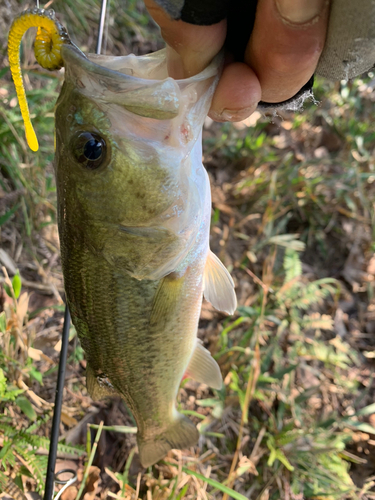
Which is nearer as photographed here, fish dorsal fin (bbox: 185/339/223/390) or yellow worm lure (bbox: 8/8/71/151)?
yellow worm lure (bbox: 8/8/71/151)

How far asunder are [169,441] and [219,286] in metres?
0.96

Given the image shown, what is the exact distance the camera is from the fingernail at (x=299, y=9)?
1091 mm

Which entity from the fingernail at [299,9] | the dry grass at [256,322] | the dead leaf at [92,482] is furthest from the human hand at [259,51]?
the dead leaf at [92,482]

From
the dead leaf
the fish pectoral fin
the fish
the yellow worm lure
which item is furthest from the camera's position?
the dead leaf

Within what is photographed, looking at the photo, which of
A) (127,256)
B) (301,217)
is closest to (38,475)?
(127,256)

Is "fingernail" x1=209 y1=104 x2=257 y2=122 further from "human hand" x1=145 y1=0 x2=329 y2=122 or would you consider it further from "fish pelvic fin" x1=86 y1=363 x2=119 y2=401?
"fish pelvic fin" x1=86 y1=363 x2=119 y2=401

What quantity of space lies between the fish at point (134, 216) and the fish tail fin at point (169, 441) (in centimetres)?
28

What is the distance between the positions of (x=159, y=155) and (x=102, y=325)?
764mm

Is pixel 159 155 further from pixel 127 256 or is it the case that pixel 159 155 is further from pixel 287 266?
pixel 287 266

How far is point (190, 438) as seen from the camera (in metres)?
1.94

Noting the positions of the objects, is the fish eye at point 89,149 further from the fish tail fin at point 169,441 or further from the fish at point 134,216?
the fish tail fin at point 169,441

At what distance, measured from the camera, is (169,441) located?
6.40ft

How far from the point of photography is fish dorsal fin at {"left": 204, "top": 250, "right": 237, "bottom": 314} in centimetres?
169

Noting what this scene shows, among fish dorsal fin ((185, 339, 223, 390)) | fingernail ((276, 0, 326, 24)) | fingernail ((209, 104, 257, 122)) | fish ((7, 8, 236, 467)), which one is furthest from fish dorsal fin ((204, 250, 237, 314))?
fingernail ((276, 0, 326, 24))
